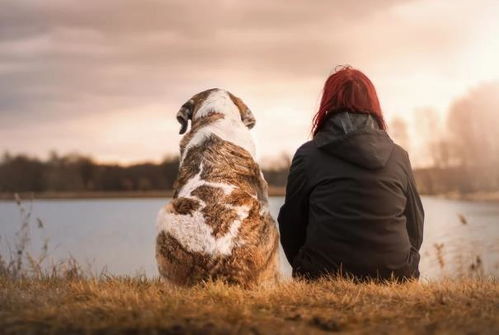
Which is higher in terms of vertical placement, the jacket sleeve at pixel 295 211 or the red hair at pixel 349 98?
the red hair at pixel 349 98

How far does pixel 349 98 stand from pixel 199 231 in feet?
6.67

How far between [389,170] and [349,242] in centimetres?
81

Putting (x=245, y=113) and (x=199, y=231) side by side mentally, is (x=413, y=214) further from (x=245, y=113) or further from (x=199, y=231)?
(x=199, y=231)

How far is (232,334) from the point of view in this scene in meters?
4.21

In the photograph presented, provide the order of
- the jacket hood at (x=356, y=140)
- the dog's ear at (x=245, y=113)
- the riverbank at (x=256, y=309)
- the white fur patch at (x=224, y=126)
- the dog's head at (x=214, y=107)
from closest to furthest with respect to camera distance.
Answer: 1. the riverbank at (x=256, y=309)
2. the jacket hood at (x=356, y=140)
3. the white fur patch at (x=224, y=126)
4. the dog's head at (x=214, y=107)
5. the dog's ear at (x=245, y=113)

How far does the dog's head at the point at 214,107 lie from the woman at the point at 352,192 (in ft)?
3.35

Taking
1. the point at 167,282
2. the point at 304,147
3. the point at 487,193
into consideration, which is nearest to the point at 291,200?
the point at 304,147

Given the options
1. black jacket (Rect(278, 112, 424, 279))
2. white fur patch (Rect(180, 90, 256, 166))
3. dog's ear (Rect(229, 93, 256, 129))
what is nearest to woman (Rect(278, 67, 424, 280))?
black jacket (Rect(278, 112, 424, 279))

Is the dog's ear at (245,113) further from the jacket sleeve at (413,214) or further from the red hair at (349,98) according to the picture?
the jacket sleeve at (413,214)

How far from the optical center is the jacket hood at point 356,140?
578 cm

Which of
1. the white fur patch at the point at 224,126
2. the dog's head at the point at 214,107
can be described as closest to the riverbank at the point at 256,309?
the white fur patch at the point at 224,126

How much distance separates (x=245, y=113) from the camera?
6980 mm

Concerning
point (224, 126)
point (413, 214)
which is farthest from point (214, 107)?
point (413, 214)

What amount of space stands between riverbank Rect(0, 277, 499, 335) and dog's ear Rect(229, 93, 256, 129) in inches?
→ 82.1
